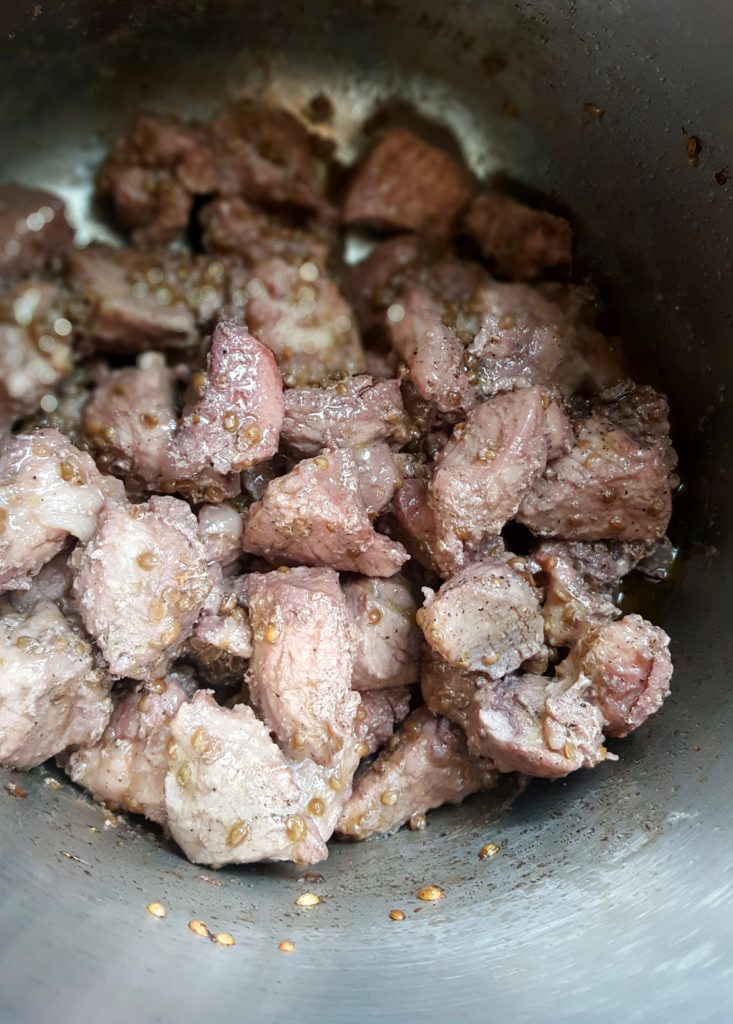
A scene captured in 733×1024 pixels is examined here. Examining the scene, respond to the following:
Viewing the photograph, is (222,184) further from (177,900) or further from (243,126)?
(177,900)

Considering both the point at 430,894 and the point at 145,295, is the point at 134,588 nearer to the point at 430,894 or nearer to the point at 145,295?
the point at 430,894

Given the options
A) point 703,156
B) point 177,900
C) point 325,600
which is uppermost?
point 703,156

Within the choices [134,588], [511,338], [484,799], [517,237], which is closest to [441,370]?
[511,338]

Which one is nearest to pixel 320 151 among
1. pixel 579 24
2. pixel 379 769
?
pixel 579 24

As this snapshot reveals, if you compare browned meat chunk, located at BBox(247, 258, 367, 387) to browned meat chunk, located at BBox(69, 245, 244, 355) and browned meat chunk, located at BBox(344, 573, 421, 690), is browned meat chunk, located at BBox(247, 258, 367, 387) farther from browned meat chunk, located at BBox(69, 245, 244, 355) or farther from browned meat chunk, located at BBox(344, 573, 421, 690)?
browned meat chunk, located at BBox(344, 573, 421, 690)

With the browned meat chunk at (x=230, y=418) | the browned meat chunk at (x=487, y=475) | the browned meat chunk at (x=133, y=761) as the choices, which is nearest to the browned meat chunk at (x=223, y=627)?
the browned meat chunk at (x=133, y=761)

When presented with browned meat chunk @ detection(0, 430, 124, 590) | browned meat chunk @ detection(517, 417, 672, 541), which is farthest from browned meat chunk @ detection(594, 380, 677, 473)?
browned meat chunk @ detection(0, 430, 124, 590)
